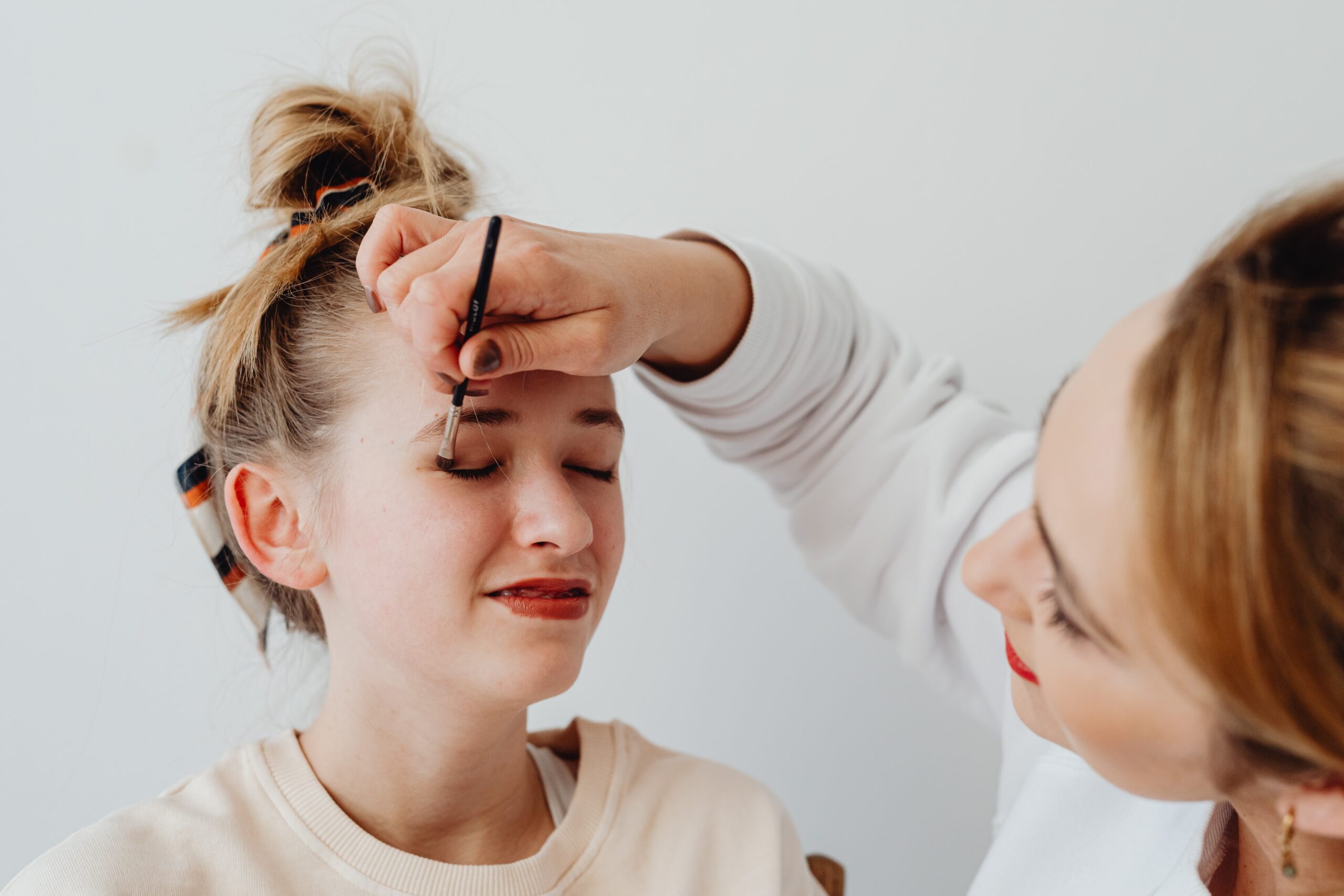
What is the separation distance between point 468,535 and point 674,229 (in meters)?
0.56

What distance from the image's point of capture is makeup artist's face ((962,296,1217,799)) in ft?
2.21

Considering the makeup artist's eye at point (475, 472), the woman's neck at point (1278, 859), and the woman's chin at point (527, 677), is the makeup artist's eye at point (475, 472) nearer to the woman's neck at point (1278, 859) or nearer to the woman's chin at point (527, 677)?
the woman's chin at point (527, 677)

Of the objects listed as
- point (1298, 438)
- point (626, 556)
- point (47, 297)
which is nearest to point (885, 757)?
point (626, 556)

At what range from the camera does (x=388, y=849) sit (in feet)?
3.29

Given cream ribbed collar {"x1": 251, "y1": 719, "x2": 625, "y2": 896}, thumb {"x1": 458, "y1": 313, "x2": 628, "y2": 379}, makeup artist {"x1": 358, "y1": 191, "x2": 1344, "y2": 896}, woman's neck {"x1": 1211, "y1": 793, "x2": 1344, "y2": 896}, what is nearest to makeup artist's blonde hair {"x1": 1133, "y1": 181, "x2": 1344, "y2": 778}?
makeup artist {"x1": 358, "y1": 191, "x2": 1344, "y2": 896}

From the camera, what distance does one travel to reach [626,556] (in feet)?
4.83

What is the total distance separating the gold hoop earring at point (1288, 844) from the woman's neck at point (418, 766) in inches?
25.6

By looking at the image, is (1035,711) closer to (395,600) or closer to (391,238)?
(395,600)

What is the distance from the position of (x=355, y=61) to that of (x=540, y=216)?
0.96 ft

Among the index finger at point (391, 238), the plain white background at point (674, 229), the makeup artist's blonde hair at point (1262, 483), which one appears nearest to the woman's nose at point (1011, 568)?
the makeup artist's blonde hair at point (1262, 483)

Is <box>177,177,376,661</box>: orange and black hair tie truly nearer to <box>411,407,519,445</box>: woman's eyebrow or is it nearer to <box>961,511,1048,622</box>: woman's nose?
<box>411,407,519,445</box>: woman's eyebrow

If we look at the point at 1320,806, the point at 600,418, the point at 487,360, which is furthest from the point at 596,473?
the point at 1320,806

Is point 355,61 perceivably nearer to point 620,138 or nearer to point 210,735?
point 620,138

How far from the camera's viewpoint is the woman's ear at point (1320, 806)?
0.69 meters
